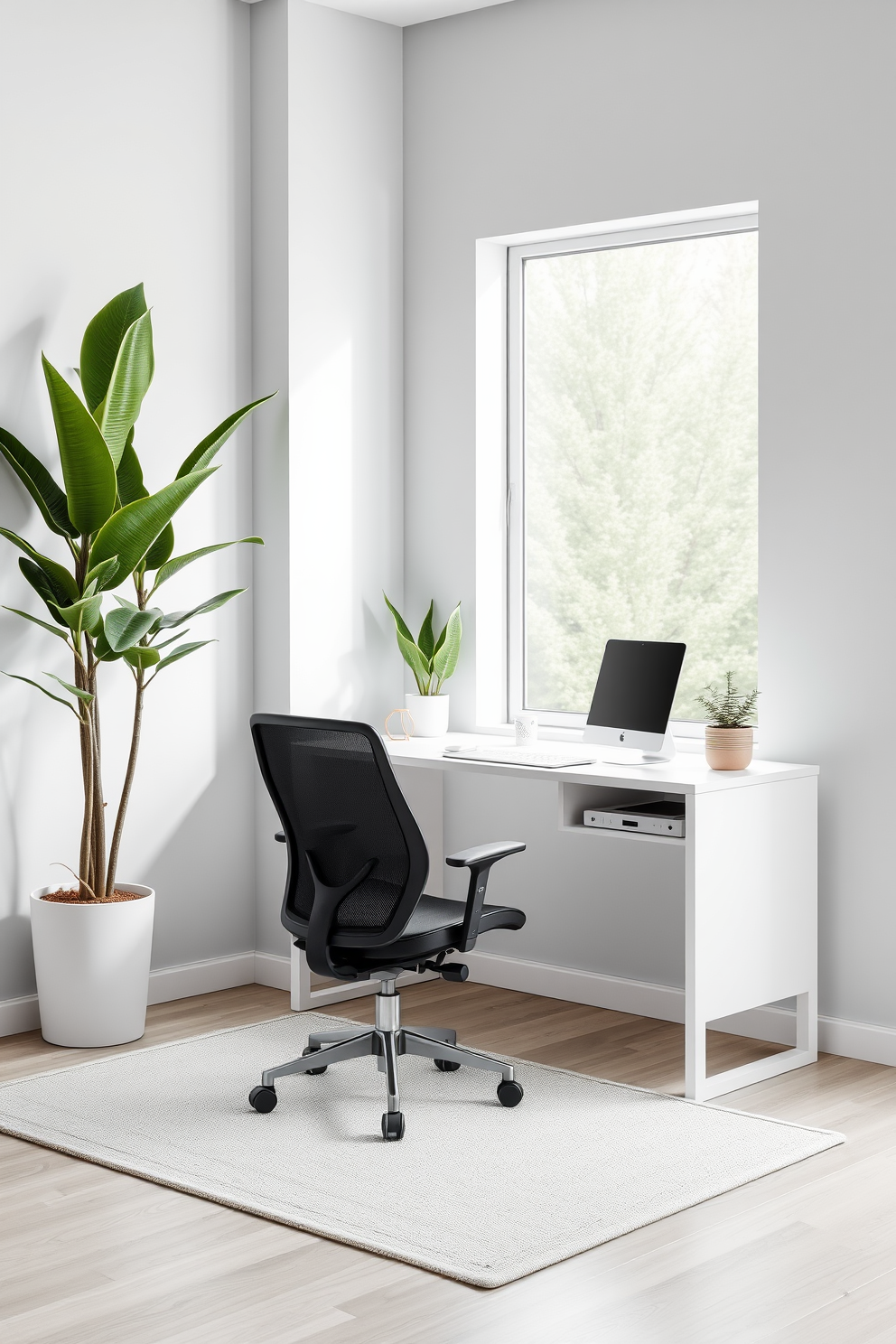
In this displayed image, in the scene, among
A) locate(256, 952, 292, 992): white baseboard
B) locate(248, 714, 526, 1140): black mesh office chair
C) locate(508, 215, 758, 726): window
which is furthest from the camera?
locate(256, 952, 292, 992): white baseboard

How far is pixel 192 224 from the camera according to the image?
4.63 meters

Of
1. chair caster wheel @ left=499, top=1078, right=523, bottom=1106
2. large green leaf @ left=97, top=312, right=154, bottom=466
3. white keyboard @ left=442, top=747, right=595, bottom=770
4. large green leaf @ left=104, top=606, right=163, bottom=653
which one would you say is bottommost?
chair caster wheel @ left=499, top=1078, right=523, bottom=1106

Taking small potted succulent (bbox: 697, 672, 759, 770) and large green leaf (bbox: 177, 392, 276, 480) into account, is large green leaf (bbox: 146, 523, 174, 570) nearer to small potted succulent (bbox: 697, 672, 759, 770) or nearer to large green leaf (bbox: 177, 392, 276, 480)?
large green leaf (bbox: 177, 392, 276, 480)

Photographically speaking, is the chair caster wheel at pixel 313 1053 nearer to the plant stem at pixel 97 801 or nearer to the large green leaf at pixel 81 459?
the plant stem at pixel 97 801

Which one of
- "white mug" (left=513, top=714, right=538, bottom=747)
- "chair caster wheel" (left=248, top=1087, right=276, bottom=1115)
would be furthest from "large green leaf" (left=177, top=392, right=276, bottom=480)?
"chair caster wheel" (left=248, top=1087, right=276, bottom=1115)

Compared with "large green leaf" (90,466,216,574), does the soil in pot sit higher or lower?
lower

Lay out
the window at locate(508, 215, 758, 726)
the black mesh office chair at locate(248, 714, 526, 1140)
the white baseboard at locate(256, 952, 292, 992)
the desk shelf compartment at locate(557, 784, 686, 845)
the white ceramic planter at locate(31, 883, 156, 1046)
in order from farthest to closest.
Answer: the white baseboard at locate(256, 952, 292, 992)
the window at locate(508, 215, 758, 726)
the white ceramic planter at locate(31, 883, 156, 1046)
the desk shelf compartment at locate(557, 784, 686, 845)
the black mesh office chair at locate(248, 714, 526, 1140)

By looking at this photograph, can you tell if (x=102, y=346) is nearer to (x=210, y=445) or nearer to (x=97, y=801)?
(x=210, y=445)

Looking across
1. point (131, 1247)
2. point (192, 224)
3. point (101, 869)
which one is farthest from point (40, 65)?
point (131, 1247)

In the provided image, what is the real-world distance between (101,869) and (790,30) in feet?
9.51

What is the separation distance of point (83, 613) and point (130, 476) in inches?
18.6

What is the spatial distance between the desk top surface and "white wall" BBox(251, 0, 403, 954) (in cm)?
52

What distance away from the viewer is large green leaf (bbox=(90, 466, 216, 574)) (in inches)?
154

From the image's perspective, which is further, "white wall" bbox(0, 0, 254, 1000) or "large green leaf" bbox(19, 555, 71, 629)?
"white wall" bbox(0, 0, 254, 1000)
